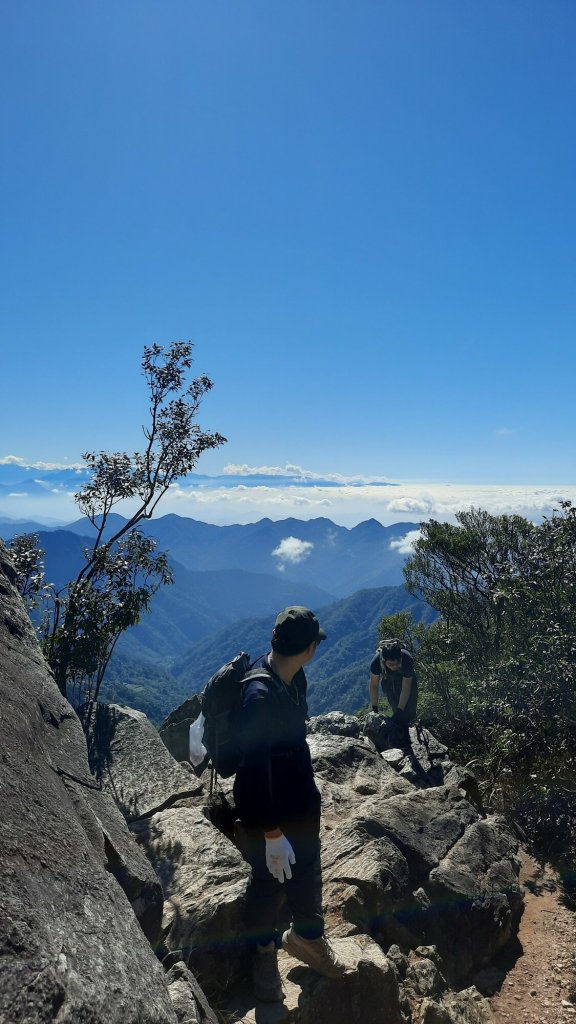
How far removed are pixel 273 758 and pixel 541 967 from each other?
5.13 meters

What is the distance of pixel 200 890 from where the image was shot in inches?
243

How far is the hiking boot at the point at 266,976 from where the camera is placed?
5.04 m

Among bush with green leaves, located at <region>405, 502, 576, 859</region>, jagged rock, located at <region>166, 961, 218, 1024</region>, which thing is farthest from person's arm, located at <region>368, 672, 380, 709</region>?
jagged rock, located at <region>166, 961, 218, 1024</region>

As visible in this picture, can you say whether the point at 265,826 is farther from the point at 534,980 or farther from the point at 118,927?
the point at 534,980

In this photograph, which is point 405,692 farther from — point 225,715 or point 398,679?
point 225,715

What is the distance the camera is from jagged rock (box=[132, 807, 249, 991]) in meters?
5.36

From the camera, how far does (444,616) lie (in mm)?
34656

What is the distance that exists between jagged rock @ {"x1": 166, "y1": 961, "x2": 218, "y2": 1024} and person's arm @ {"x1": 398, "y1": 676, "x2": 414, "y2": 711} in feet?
33.7

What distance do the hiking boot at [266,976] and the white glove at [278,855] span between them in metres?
1.03

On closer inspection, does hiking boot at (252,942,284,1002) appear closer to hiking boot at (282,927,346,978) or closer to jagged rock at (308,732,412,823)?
hiking boot at (282,927,346,978)

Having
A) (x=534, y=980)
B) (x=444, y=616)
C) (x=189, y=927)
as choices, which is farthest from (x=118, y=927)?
(x=444, y=616)

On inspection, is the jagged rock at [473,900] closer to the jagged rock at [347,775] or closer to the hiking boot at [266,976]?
the jagged rock at [347,775]

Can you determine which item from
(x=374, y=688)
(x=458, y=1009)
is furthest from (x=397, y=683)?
(x=458, y=1009)

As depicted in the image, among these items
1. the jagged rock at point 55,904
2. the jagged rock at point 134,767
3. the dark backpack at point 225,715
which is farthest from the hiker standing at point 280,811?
the jagged rock at point 134,767
